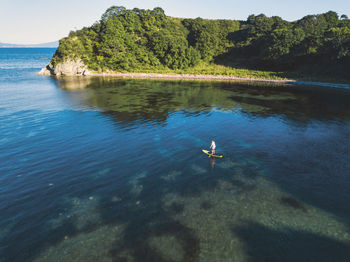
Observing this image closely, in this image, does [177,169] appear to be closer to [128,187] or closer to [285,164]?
[128,187]

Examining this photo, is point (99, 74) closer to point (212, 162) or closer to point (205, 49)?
point (205, 49)

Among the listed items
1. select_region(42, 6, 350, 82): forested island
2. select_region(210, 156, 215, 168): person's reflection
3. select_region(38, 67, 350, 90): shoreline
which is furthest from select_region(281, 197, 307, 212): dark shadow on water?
select_region(42, 6, 350, 82): forested island

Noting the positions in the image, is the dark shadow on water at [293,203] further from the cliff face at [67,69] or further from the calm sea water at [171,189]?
the cliff face at [67,69]

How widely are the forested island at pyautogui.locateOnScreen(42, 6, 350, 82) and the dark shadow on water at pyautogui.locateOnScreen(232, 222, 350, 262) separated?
99.2 metres

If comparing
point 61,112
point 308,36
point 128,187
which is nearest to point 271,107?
point 128,187

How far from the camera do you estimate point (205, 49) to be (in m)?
148

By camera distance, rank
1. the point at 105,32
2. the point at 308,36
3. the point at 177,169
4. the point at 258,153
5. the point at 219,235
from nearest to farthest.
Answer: the point at 219,235 → the point at 177,169 → the point at 258,153 → the point at 308,36 → the point at 105,32

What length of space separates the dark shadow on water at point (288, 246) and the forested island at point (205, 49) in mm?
99191

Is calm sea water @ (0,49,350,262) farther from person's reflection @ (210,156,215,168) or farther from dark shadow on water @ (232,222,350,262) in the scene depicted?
person's reflection @ (210,156,215,168)

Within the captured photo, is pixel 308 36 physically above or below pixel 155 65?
above

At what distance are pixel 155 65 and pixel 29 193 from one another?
12155 cm

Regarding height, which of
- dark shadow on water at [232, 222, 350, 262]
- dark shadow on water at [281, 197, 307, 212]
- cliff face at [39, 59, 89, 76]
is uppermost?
cliff face at [39, 59, 89, 76]

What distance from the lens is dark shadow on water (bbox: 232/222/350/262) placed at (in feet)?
45.8

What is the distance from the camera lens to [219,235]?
1552cm
